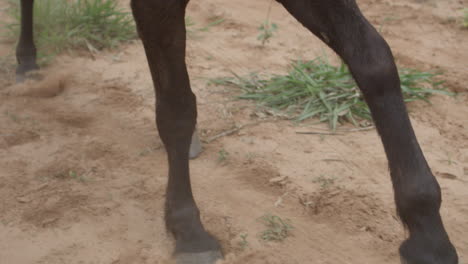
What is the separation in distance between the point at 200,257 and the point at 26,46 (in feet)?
8.32

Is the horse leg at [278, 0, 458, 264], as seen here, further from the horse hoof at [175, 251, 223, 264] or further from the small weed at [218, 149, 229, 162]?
the small weed at [218, 149, 229, 162]

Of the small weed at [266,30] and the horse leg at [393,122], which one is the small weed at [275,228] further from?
the small weed at [266,30]

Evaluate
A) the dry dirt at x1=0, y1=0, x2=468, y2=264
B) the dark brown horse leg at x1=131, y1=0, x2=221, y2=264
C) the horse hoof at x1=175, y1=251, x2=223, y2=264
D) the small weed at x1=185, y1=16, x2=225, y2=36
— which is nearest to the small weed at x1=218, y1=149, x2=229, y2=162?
the dry dirt at x1=0, y1=0, x2=468, y2=264

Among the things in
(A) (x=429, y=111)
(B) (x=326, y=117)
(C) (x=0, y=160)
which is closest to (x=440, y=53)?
(A) (x=429, y=111)

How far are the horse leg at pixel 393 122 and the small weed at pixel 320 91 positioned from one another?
65.0 inches

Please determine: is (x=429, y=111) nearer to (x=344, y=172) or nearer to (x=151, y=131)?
(x=344, y=172)

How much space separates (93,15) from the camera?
4.67 metres

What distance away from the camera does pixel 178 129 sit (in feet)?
7.63

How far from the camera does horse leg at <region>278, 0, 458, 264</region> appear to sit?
1.62 m

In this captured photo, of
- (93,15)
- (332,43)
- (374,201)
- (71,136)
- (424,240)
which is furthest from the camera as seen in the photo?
(93,15)

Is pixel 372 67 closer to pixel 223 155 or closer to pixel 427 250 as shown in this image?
pixel 427 250

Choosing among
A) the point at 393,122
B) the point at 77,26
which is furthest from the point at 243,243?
the point at 77,26

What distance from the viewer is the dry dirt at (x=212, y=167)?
2.41m

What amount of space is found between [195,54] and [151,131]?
1.10m
